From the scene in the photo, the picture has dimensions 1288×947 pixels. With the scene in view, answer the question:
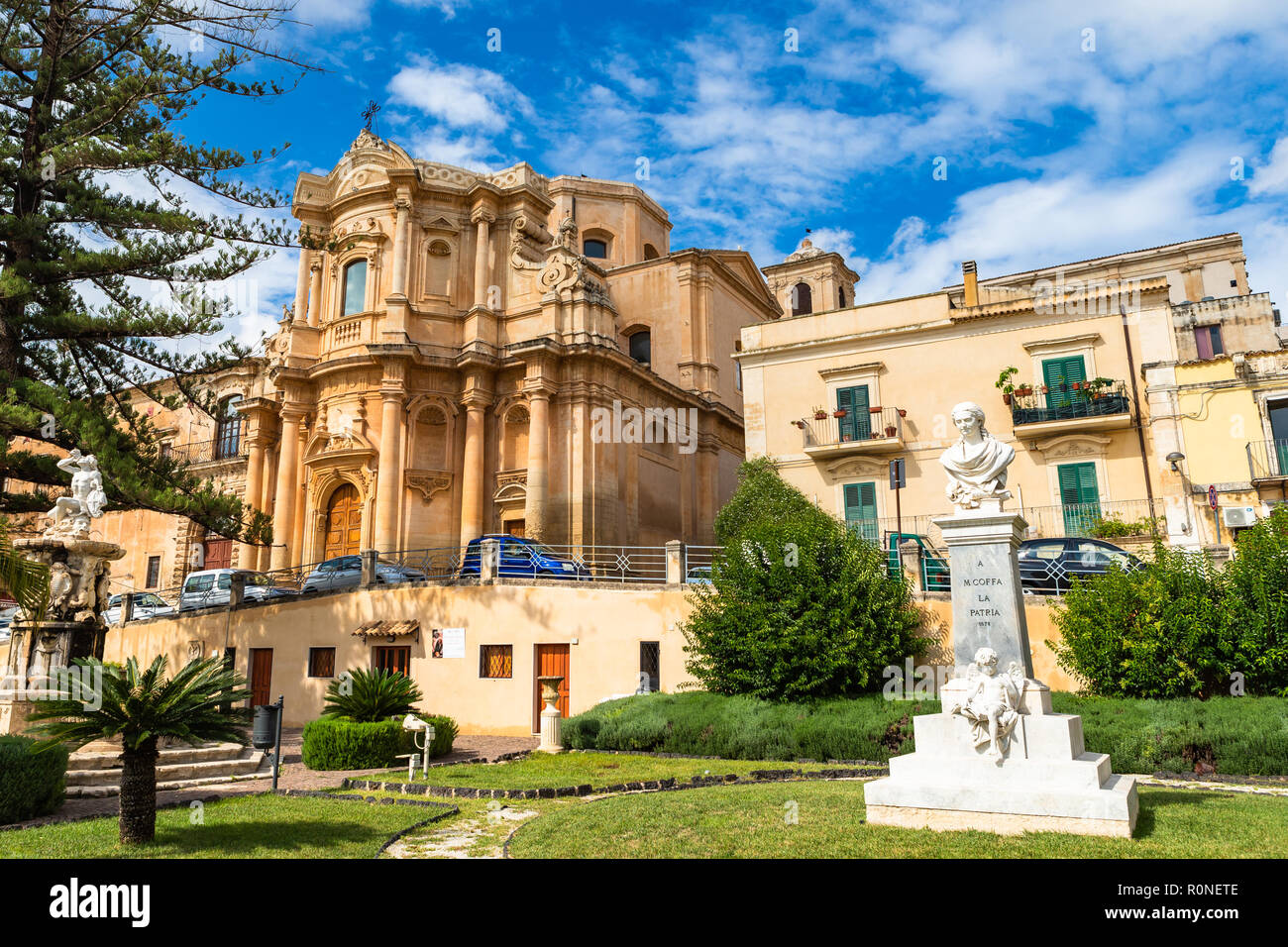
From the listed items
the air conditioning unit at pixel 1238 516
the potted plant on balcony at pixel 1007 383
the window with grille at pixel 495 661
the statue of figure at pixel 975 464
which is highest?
the potted plant on balcony at pixel 1007 383

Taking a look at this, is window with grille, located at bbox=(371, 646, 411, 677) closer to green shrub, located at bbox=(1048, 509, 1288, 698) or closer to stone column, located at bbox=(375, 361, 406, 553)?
stone column, located at bbox=(375, 361, 406, 553)

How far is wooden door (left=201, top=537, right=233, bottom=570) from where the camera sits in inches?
1508

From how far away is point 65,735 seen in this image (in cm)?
782

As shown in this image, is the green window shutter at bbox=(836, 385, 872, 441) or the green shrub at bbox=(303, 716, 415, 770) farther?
the green window shutter at bbox=(836, 385, 872, 441)

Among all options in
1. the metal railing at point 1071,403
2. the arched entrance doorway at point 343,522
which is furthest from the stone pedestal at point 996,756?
the arched entrance doorway at point 343,522

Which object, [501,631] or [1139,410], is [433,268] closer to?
[501,631]

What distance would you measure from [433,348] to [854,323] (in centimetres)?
1481

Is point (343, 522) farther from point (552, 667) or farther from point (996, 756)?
point (996, 756)

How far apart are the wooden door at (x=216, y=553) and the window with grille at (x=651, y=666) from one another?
2551 centimetres

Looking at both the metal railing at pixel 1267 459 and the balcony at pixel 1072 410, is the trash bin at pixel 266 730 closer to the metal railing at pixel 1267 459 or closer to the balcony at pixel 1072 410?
the balcony at pixel 1072 410

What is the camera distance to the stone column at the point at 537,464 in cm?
2888

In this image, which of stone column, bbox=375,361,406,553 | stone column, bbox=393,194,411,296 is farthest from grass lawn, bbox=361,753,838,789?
stone column, bbox=393,194,411,296

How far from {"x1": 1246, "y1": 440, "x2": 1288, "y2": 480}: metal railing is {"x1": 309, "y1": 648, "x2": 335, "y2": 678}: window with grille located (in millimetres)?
23770
